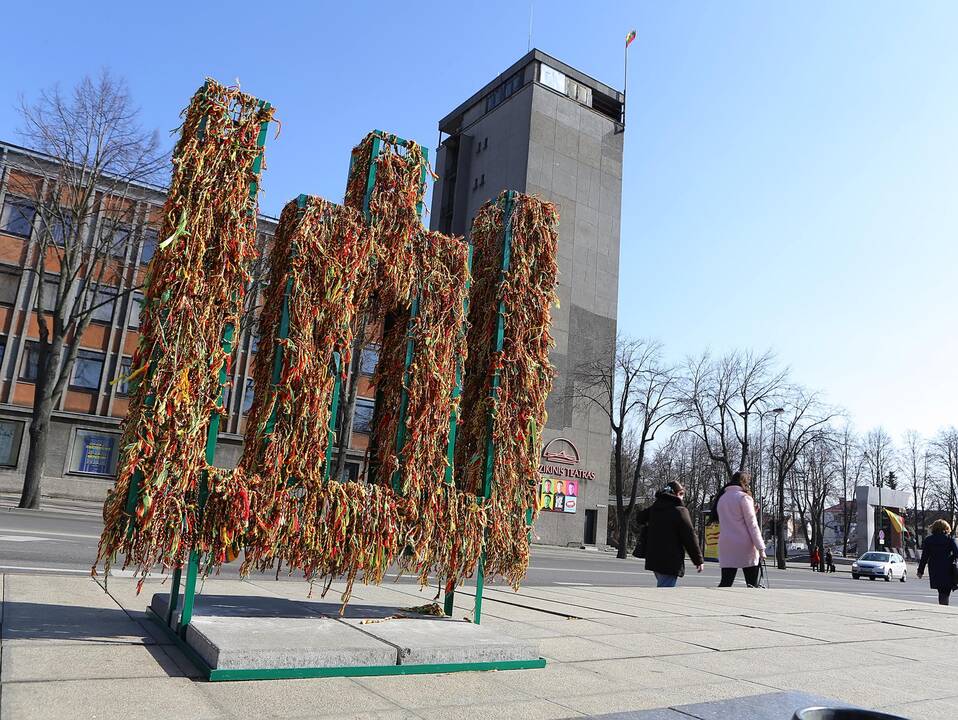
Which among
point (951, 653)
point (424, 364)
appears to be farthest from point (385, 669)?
point (951, 653)

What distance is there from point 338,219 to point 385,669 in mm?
3033

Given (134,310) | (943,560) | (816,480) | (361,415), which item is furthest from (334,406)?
(816,480)

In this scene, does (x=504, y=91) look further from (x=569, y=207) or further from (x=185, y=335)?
(x=185, y=335)

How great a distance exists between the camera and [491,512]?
5785 mm

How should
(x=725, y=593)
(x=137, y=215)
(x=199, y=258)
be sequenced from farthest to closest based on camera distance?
1. (x=137, y=215)
2. (x=725, y=593)
3. (x=199, y=258)

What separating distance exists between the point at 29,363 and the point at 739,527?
30975 mm

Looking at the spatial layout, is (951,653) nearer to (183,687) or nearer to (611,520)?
(183,687)

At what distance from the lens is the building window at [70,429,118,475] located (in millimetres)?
31250

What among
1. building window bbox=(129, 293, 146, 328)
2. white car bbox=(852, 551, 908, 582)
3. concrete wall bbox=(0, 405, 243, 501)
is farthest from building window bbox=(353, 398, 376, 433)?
white car bbox=(852, 551, 908, 582)

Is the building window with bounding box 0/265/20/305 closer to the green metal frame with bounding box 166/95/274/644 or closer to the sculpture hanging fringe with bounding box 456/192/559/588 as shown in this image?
the sculpture hanging fringe with bounding box 456/192/559/588

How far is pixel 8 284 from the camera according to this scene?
31.1m

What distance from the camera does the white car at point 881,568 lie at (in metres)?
36.9

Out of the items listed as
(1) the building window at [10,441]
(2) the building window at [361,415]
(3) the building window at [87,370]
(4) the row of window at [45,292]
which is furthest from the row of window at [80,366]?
(2) the building window at [361,415]

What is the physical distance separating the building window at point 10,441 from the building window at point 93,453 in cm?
208
